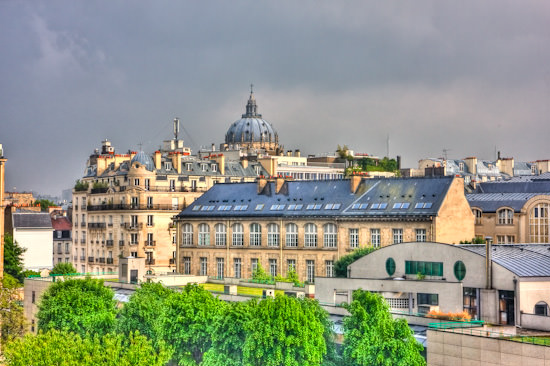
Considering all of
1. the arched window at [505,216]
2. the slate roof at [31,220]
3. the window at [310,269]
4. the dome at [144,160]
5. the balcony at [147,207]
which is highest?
the dome at [144,160]

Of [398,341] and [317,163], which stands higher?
[317,163]

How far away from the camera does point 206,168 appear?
12950 centimetres

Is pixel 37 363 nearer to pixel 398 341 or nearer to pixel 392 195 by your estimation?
pixel 398 341

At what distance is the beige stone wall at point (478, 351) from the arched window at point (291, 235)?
4863 centimetres

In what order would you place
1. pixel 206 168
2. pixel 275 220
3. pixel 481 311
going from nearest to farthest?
pixel 481 311
pixel 275 220
pixel 206 168

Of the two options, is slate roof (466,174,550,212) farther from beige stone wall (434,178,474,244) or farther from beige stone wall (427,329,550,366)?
beige stone wall (427,329,550,366)

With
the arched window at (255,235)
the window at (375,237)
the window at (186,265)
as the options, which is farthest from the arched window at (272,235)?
the window at (375,237)

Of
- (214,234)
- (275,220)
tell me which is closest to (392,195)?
(275,220)

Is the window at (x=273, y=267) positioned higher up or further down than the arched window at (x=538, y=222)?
further down

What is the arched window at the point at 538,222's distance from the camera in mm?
93375

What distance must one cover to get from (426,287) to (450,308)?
2.16m

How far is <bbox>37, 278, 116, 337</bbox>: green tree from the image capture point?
6650 centimetres

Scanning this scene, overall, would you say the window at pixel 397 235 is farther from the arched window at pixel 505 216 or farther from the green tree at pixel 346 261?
the arched window at pixel 505 216

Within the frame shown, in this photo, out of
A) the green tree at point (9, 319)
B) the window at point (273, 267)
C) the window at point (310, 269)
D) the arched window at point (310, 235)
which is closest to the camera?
the green tree at point (9, 319)
